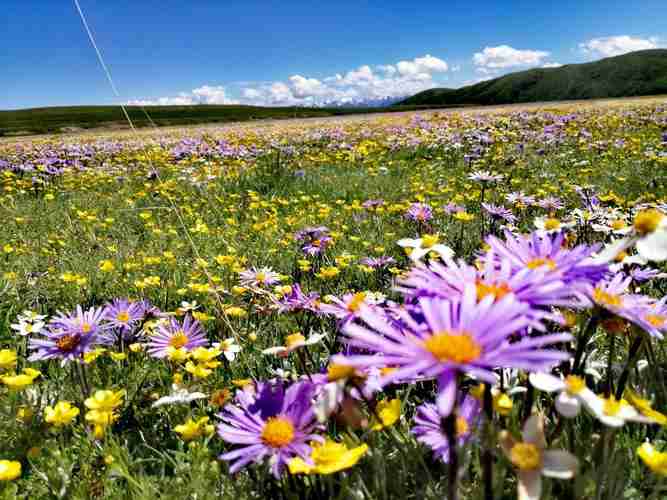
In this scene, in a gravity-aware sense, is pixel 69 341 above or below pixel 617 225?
below

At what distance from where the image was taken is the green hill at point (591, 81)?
118125 millimetres

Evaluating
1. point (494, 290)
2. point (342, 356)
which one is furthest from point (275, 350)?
point (494, 290)

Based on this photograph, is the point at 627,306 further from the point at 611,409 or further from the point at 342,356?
the point at 342,356

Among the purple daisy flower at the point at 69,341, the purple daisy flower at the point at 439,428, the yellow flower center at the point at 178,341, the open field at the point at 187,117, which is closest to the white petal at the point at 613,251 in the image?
the purple daisy flower at the point at 439,428

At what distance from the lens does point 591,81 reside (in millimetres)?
128250

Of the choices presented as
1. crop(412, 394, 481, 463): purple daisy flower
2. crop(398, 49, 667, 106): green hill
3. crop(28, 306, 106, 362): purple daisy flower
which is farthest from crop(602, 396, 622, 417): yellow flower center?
crop(398, 49, 667, 106): green hill

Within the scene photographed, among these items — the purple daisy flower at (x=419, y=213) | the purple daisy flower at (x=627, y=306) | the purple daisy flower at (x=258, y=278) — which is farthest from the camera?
the purple daisy flower at (x=419, y=213)

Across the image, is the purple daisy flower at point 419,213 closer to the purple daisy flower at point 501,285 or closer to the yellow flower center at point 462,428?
the yellow flower center at point 462,428

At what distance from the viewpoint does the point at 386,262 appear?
346 centimetres

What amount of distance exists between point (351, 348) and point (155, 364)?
3.69ft

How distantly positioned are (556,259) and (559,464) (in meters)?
0.48

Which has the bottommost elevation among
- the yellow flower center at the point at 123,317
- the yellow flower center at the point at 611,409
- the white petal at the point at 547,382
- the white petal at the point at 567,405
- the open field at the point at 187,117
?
the yellow flower center at the point at 123,317

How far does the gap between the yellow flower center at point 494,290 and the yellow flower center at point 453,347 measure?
14 cm

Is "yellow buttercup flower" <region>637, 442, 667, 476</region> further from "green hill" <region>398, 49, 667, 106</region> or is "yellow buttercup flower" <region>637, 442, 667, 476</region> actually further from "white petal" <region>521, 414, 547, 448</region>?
"green hill" <region>398, 49, 667, 106</region>
